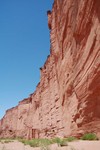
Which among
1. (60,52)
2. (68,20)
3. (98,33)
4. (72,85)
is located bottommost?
(72,85)

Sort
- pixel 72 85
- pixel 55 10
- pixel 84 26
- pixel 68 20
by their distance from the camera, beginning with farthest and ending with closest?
pixel 55 10, pixel 68 20, pixel 72 85, pixel 84 26

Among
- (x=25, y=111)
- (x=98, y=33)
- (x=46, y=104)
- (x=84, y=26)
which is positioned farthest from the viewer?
(x=25, y=111)

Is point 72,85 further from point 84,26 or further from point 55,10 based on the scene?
point 55,10

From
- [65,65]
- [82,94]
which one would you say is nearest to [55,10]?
[65,65]

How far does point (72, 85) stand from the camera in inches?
653

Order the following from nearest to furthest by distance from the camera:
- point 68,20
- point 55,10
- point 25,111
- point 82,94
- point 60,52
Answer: point 82,94 → point 68,20 → point 60,52 → point 55,10 → point 25,111

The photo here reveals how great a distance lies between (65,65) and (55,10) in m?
8.22

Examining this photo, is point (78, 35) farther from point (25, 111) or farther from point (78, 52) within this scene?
point (25, 111)

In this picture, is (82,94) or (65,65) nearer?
(82,94)

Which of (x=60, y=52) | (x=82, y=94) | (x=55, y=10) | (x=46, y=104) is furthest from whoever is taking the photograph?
(x=46, y=104)

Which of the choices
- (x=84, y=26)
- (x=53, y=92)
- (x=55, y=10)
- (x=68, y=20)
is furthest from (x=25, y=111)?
(x=84, y=26)

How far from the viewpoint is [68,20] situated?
18.6 meters

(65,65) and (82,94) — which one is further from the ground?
(65,65)

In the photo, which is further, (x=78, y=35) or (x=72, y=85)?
(x=72, y=85)
